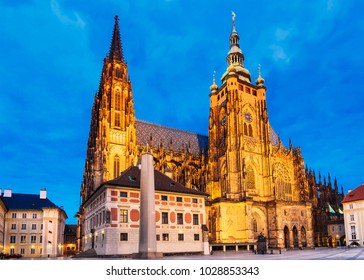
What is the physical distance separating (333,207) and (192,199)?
58.5 m

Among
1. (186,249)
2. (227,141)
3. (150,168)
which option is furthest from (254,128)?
Answer: (150,168)

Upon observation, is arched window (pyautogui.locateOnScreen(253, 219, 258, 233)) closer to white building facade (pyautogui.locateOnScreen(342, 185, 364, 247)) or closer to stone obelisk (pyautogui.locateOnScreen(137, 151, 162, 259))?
white building facade (pyautogui.locateOnScreen(342, 185, 364, 247))

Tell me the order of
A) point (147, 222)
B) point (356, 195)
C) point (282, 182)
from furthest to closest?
point (282, 182) < point (356, 195) < point (147, 222)

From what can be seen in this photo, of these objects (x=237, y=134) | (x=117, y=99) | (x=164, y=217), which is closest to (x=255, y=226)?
(x=237, y=134)

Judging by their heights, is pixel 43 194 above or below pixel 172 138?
below

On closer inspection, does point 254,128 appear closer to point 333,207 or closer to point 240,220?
point 240,220

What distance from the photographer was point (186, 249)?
41250 millimetres

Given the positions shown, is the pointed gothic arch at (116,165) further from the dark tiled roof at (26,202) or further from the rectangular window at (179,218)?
the rectangular window at (179,218)

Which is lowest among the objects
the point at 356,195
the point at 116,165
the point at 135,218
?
the point at 135,218

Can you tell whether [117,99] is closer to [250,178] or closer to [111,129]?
[111,129]

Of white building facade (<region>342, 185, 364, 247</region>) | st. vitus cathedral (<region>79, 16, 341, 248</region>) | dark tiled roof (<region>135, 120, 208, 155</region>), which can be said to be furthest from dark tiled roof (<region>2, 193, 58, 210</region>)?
white building facade (<region>342, 185, 364, 247</region>)

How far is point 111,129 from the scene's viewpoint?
212ft

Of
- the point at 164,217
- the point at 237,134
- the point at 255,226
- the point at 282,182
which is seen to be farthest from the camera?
the point at 282,182

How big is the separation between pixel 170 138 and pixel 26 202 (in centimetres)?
3114
